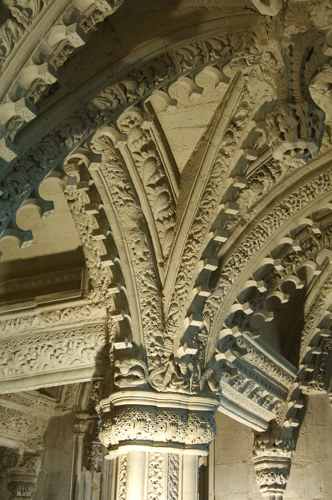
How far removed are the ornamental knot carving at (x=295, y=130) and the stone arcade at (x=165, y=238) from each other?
0.04 feet

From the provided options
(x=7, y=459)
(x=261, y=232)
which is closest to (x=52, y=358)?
(x=261, y=232)

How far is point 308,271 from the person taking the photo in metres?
7.83

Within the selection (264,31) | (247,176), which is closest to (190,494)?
(247,176)

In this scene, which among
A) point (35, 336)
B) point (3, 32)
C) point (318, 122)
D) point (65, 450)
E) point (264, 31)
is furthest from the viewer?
point (65, 450)

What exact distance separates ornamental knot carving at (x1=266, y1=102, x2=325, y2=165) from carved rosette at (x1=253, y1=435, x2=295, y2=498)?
4.15 m

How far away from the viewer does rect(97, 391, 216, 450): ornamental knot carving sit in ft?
18.2

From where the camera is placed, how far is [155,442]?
5598 millimetres

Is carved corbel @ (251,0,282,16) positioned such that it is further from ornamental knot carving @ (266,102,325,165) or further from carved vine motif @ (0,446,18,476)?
carved vine motif @ (0,446,18,476)

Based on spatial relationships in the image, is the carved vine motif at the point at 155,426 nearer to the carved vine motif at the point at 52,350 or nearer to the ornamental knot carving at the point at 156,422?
the ornamental knot carving at the point at 156,422

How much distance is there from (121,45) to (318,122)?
123 centimetres

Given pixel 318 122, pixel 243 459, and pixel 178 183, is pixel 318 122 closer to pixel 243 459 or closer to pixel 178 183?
pixel 178 183

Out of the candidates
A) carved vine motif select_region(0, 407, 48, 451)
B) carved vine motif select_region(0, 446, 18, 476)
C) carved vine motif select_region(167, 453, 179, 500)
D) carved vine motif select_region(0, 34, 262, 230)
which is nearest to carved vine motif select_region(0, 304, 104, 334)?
carved vine motif select_region(167, 453, 179, 500)

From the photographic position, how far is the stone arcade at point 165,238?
4.36 meters

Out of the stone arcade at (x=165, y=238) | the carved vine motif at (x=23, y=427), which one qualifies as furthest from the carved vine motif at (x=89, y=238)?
the carved vine motif at (x=23, y=427)
